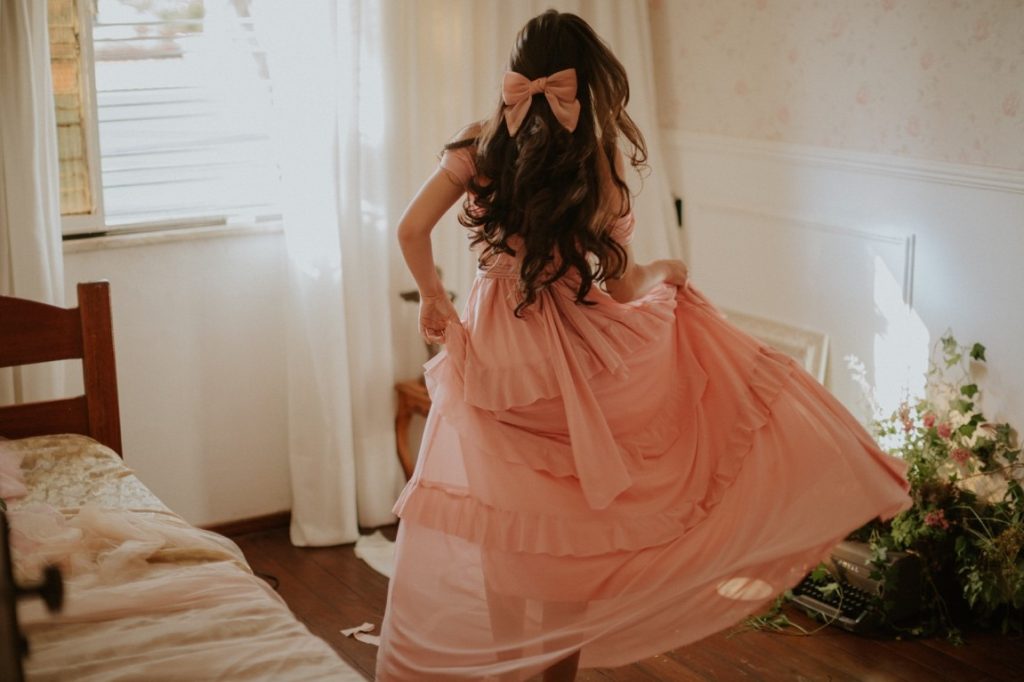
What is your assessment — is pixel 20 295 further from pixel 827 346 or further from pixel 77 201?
pixel 827 346

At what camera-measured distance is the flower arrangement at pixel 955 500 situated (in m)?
3.21

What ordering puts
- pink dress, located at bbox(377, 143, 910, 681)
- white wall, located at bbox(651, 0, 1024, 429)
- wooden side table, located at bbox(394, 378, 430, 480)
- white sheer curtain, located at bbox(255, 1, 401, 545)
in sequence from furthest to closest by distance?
wooden side table, located at bbox(394, 378, 430, 480)
white sheer curtain, located at bbox(255, 1, 401, 545)
white wall, located at bbox(651, 0, 1024, 429)
pink dress, located at bbox(377, 143, 910, 681)

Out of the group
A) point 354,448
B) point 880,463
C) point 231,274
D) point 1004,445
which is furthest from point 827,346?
point 231,274

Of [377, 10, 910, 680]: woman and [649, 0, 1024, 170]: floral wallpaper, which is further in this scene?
[649, 0, 1024, 170]: floral wallpaper

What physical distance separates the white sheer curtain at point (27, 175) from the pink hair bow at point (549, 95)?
159cm

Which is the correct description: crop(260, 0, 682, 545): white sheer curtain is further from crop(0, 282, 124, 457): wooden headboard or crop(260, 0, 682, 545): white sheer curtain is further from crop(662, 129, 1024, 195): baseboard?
crop(0, 282, 124, 457): wooden headboard

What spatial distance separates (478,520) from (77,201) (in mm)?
1980

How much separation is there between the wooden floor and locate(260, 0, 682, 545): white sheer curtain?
2.03 feet

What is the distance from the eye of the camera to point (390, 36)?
3.84m

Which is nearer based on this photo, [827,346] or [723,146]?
[827,346]

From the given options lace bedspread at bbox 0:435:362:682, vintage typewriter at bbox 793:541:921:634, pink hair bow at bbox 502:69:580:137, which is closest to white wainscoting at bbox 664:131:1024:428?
vintage typewriter at bbox 793:541:921:634

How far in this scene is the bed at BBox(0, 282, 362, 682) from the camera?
6.00 feet

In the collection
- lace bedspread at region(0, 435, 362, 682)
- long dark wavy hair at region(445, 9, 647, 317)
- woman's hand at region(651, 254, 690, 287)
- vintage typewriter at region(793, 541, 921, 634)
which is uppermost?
long dark wavy hair at region(445, 9, 647, 317)

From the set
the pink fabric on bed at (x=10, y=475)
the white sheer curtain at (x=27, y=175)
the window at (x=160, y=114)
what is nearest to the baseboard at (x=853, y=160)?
the window at (x=160, y=114)
